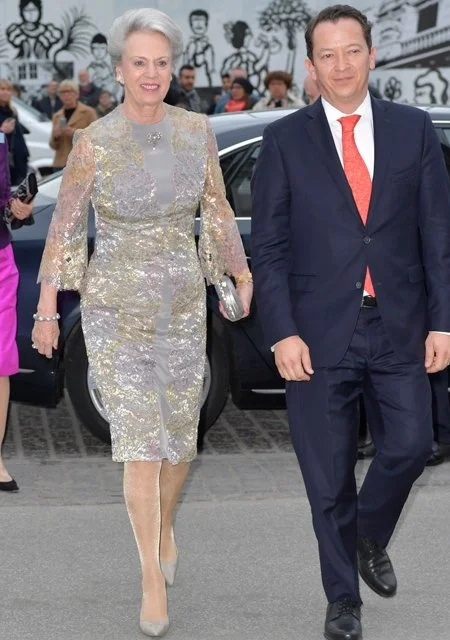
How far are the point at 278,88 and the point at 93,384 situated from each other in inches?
319

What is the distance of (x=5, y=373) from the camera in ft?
23.7

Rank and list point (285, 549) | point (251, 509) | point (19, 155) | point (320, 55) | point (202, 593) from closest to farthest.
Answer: point (320, 55), point (202, 593), point (285, 549), point (251, 509), point (19, 155)

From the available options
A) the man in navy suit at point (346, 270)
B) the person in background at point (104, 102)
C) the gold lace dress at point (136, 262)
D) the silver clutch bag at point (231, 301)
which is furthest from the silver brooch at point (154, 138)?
the person in background at point (104, 102)

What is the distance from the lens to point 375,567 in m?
5.34

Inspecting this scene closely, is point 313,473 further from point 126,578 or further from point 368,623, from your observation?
point 126,578

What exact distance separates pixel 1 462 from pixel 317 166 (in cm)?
291

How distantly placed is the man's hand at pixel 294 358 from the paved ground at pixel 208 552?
89cm

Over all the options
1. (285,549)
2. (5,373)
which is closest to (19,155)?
(5,373)

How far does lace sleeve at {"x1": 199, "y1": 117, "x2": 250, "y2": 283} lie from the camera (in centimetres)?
536

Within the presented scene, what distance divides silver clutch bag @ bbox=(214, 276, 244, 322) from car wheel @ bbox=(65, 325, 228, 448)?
7.79 feet

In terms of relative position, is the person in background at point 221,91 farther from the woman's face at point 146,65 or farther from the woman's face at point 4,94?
the woman's face at point 146,65

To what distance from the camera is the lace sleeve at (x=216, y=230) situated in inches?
211

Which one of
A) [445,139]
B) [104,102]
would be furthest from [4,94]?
[445,139]

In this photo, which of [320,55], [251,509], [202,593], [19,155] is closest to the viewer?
[320,55]
